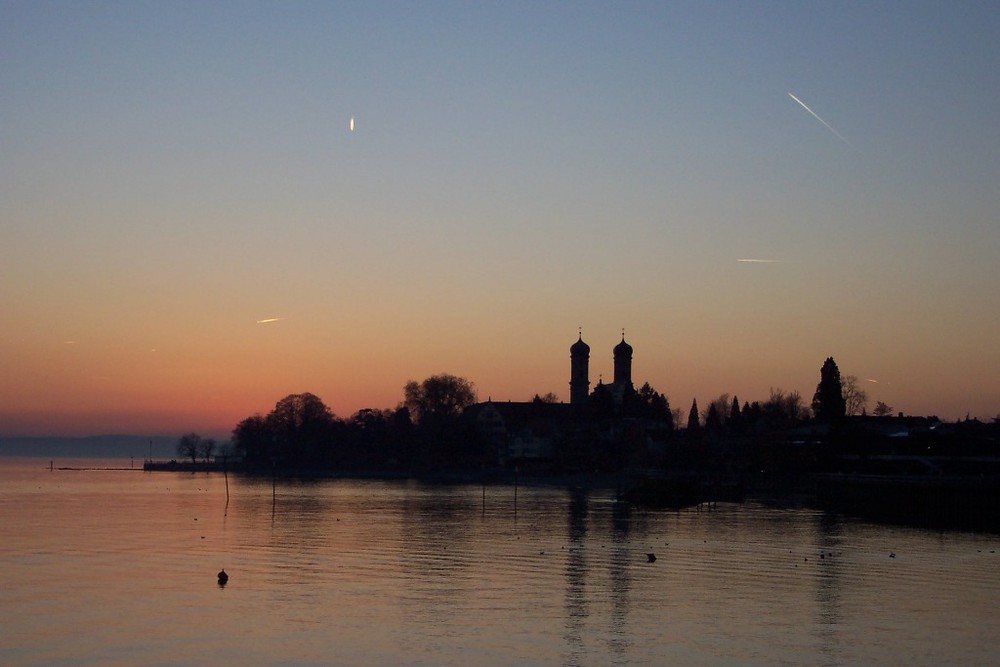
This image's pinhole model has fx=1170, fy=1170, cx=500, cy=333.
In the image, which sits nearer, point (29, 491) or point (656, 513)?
point (656, 513)

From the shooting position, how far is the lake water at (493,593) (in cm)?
3762

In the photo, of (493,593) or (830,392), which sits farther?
(830,392)

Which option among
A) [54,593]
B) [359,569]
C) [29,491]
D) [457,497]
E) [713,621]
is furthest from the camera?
[29,491]

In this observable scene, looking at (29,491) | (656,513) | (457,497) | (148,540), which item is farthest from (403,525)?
(29,491)

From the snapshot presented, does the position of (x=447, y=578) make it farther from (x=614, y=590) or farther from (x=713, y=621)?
(x=713, y=621)

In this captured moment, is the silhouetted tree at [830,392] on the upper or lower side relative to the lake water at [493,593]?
upper

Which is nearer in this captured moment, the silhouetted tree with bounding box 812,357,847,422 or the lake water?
the lake water

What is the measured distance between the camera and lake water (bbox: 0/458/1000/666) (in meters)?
37.6

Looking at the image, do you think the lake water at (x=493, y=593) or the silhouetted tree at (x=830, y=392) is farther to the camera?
the silhouetted tree at (x=830, y=392)

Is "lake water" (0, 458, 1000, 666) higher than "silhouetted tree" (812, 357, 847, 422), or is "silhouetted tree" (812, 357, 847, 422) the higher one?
"silhouetted tree" (812, 357, 847, 422)

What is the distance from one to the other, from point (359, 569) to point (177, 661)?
886 inches

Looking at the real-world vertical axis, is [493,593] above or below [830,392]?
below

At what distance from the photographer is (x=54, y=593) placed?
1943 inches

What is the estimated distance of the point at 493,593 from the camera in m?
49.4
